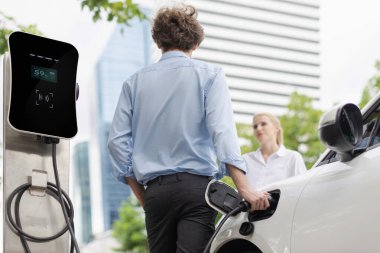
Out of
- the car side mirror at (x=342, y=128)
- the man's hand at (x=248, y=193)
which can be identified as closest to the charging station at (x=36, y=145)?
the man's hand at (x=248, y=193)

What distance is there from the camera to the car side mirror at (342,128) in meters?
2.53

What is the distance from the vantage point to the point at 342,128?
2533 mm

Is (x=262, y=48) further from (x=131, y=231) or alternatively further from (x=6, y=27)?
(x=6, y=27)

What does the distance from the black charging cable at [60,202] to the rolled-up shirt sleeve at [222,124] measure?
736 mm

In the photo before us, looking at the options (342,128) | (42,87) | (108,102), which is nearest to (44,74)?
(42,87)

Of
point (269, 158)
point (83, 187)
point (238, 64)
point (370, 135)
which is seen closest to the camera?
point (370, 135)

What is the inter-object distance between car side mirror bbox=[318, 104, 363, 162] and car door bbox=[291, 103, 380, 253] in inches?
3.6

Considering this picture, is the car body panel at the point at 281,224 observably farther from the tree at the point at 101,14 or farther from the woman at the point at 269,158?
the tree at the point at 101,14

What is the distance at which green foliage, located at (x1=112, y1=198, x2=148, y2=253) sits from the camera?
37469 millimetres

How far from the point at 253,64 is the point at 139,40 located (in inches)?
1910

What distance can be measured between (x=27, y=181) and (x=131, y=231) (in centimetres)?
3540

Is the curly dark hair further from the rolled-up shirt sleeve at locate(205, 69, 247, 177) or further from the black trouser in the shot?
the black trouser

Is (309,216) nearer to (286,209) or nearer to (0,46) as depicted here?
(286,209)

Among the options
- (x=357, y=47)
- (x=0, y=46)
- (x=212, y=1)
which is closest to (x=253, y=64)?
(x=212, y=1)
